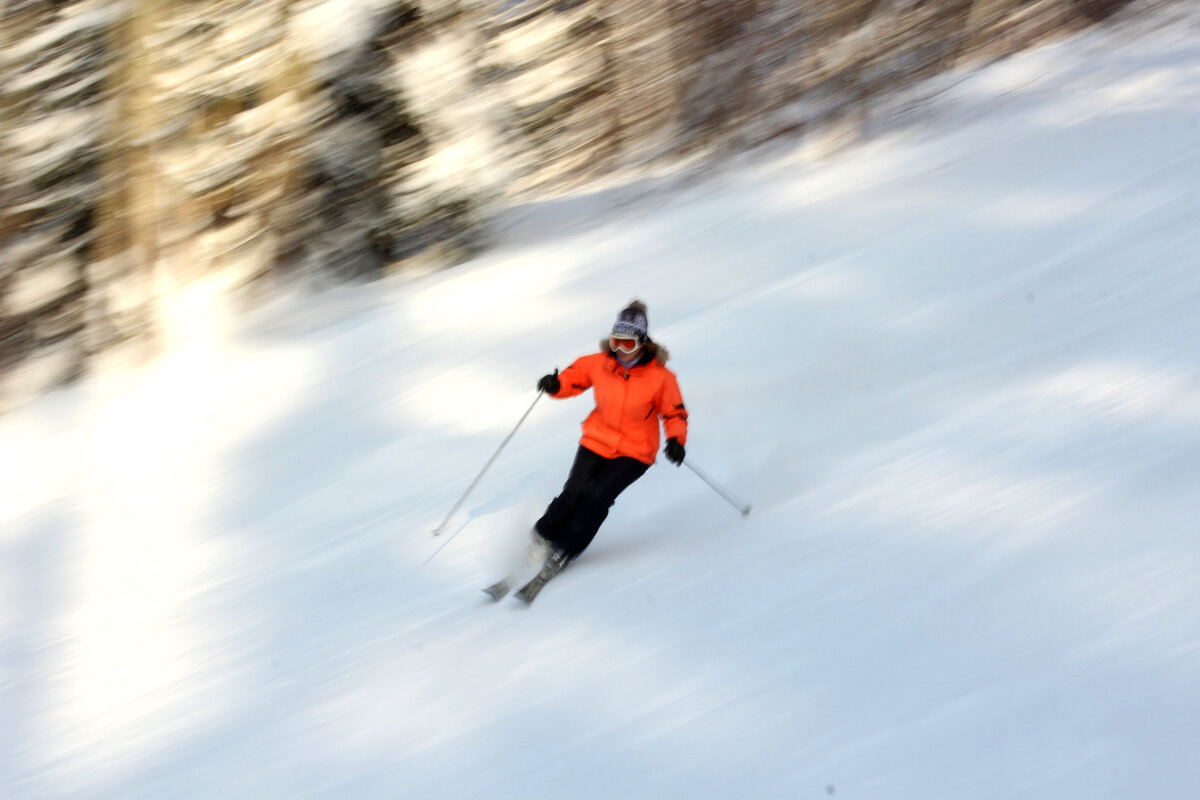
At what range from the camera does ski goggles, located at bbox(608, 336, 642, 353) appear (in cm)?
507

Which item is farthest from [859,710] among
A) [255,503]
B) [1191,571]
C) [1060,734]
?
[255,503]

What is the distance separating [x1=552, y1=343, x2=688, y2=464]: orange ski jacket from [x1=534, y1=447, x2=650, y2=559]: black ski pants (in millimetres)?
52

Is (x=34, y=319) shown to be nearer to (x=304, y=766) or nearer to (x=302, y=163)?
(x=302, y=163)

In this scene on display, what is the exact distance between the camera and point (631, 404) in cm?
525

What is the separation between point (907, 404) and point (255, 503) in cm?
426


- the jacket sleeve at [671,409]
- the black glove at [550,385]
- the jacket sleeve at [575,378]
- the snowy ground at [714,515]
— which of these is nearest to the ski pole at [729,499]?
the snowy ground at [714,515]

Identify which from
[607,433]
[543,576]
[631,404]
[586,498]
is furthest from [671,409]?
[543,576]

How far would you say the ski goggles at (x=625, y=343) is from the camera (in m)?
5.07

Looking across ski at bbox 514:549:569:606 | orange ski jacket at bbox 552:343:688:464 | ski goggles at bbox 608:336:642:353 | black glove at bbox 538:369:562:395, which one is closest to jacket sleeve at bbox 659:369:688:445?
orange ski jacket at bbox 552:343:688:464

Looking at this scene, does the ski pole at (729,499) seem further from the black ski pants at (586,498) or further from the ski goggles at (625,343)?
the ski goggles at (625,343)

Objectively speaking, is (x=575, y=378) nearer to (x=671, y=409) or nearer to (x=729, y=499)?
(x=671, y=409)

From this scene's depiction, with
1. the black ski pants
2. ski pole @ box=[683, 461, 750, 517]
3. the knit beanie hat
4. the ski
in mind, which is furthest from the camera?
ski pole @ box=[683, 461, 750, 517]

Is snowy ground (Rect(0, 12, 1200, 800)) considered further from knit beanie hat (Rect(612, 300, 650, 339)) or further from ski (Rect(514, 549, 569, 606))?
knit beanie hat (Rect(612, 300, 650, 339))

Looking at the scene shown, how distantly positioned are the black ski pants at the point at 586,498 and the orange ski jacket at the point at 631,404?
5cm
